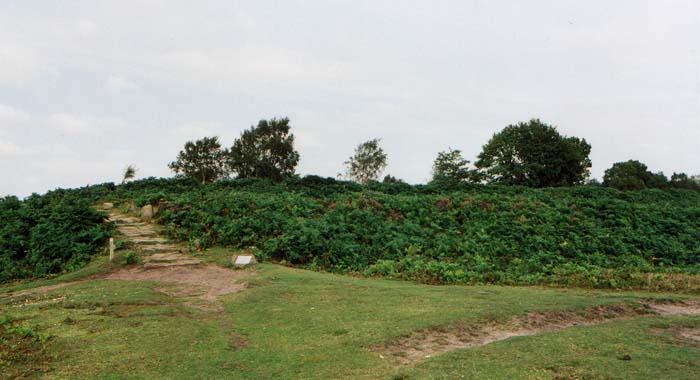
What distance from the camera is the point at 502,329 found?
825 centimetres

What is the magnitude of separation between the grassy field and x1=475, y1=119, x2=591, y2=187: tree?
34.2 m

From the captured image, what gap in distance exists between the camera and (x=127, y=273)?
1375cm

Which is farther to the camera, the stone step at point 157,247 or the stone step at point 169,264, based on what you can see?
the stone step at point 157,247

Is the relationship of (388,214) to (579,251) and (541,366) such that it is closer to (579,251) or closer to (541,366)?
(579,251)

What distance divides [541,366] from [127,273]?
11530 mm

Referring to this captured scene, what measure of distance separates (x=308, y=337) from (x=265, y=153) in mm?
41246

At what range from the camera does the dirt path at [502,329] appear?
706 centimetres

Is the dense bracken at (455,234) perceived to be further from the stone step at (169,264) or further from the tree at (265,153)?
the tree at (265,153)

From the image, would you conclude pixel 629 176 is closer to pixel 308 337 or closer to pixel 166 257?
pixel 166 257

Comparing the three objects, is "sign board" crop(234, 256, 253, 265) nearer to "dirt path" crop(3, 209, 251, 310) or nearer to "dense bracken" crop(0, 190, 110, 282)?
"dirt path" crop(3, 209, 251, 310)

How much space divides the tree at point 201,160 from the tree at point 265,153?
65.3 inches

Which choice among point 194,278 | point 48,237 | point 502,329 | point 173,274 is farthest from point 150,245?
point 502,329

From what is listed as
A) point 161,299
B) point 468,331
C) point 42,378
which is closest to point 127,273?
point 161,299

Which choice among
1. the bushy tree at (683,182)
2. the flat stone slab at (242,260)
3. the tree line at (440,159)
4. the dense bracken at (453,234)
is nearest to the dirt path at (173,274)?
the flat stone slab at (242,260)
